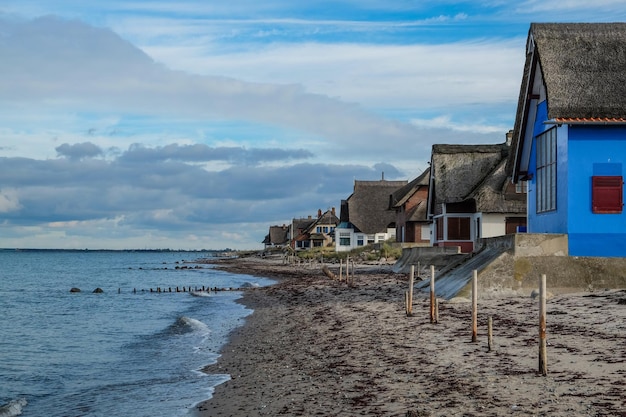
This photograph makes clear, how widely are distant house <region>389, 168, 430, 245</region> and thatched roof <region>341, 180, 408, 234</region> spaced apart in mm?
21546

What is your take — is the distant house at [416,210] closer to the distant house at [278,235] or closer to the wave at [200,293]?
the wave at [200,293]

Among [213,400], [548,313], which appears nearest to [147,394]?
[213,400]

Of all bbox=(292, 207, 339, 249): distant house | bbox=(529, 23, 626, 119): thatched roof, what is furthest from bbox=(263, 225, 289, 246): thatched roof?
bbox=(529, 23, 626, 119): thatched roof

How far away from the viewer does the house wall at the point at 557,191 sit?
22500 millimetres

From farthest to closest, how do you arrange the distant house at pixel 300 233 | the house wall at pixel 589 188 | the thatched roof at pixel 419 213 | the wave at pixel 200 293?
the distant house at pixel 300 233 → the thatched roof at pixel 419 213 → the wave at pixel 200 293 → the house wall at pixel 589 188

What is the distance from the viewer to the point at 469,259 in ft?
85.9

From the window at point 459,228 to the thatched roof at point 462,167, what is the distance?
4.52ft

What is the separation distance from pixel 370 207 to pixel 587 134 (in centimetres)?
6292

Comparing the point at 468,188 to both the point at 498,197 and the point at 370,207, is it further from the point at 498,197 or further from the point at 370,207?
the point at 370,207

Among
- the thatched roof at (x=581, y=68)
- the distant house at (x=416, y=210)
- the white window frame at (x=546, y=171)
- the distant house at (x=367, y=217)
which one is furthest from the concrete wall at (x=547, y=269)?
the distant house at (x=367, y=217)

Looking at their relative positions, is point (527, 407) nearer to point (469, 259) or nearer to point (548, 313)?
point (548, 313)

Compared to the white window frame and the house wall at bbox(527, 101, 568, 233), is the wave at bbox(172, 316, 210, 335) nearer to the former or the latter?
the house wall at bbox(527, 101, 568, 233)

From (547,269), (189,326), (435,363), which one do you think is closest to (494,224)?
(547,269)

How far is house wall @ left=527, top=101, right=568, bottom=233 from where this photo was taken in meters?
22.5
